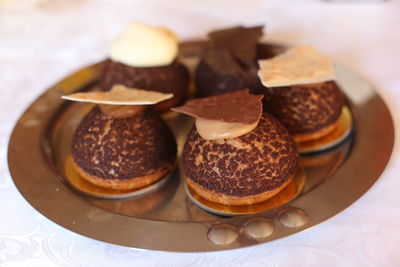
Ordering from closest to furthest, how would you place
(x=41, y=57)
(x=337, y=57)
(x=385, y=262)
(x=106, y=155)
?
(x=385, y=262) < (x=106, y=155) < (x=337, y=57) < (x=41, y=57)

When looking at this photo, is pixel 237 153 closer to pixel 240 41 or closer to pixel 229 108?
pixel 229 108

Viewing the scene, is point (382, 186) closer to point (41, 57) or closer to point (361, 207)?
point (361, 207)

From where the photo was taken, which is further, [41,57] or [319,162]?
[41,57]

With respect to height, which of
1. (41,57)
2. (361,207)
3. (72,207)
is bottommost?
(41,57)

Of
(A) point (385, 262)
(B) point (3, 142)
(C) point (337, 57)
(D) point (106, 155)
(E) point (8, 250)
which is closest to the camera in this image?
(A) point (385, 262)

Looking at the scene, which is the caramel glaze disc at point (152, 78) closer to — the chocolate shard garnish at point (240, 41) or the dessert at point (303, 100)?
the chocolate shard garnish at point (240, 41)

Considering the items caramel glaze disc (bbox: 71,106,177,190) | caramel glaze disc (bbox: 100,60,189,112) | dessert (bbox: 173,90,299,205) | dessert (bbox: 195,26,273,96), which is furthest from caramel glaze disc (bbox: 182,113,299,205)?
caramel glaze disc (bbox: 100,60,189,112)

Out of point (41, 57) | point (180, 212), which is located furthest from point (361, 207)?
point (41, 57)

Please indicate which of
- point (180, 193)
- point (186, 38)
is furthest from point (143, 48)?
point (186, 38)

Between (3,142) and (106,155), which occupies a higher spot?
(106,155)
